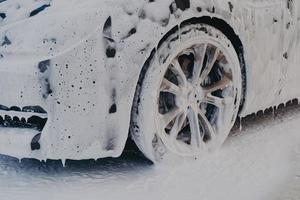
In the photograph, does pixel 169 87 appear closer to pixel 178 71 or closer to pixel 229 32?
pixel 178 71

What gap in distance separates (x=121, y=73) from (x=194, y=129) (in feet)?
2.90

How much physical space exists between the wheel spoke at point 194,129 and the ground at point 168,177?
12 cm

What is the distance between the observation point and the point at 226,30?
3873mm

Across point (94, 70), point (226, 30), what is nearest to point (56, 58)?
point (94, 70)

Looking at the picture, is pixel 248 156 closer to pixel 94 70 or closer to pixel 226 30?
pixel 226 30

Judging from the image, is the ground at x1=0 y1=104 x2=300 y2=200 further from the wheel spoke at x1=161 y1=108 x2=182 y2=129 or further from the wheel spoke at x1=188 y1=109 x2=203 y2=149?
the wheel spoke at x1=161 y1=108 x2=182 y2=129

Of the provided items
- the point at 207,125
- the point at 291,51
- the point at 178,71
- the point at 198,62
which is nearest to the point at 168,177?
the point at 207,125

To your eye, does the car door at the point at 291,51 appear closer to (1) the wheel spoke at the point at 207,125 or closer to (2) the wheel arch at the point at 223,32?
(2) the wheel arch at the point at 223,32

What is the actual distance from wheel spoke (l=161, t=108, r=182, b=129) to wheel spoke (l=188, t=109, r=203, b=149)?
→ 0.12 meters

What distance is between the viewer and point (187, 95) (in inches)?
149

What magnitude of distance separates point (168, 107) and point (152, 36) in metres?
0.68

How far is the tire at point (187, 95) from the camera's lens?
346 centimetres

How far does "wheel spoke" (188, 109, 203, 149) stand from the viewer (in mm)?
3844

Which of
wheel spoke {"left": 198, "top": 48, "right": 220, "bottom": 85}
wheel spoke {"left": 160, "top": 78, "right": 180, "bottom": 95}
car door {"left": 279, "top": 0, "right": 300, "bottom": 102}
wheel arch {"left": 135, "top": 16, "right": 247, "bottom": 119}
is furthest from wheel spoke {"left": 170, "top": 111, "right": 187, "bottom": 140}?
car door {"left": 279, "top": 0, "right": 300, "bottom": 102}
